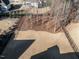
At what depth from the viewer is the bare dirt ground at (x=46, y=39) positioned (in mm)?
11133

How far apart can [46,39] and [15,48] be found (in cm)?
204

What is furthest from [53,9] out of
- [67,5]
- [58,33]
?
[58,33]

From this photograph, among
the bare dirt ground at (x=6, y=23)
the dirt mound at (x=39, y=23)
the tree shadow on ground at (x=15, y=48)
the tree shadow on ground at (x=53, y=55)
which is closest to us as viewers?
the tree shadow on ground at (x=53, y=55)

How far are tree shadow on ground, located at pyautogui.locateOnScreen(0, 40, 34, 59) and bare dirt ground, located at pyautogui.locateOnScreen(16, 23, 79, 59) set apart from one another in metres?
0.24

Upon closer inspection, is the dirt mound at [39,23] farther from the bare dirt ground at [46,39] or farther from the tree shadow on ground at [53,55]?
the tree shadow on ground at [53,55]

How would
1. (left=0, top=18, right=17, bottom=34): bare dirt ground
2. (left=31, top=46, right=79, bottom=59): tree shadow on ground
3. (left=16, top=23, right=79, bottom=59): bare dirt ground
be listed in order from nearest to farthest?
(left=31, top=46, right=79, bottom=59): tree shadow on ground → (left=16, top=23, right=79, bottom=59): bare dirt ground → (left=0, top=18, right=17, bottom=34): bare dirt ground

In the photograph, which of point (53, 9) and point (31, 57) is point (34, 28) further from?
point (31, 57)

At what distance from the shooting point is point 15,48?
1157cm

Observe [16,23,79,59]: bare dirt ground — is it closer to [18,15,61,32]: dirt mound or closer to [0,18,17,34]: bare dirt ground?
[18,15,61,32]: dirt mound

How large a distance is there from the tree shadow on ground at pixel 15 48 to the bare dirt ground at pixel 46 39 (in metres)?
0.24

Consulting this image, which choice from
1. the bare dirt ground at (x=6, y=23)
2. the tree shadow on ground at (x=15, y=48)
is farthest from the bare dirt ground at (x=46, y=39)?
the bare dirt ground at (x=6, y=23)

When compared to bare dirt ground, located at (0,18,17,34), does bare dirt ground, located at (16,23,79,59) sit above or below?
above

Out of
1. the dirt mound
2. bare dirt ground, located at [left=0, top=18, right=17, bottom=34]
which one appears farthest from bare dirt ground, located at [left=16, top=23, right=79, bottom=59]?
bare dirt ground, located at [left=0, top=18, right=17, bottom=34]

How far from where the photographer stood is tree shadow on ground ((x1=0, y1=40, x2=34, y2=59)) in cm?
1059
